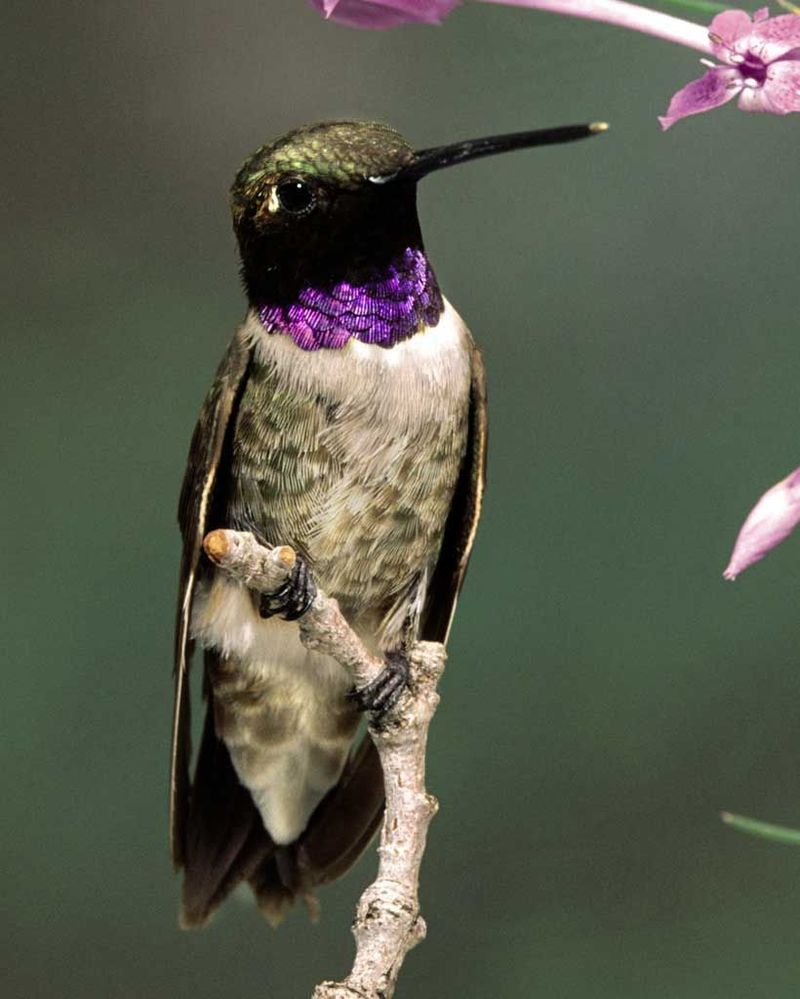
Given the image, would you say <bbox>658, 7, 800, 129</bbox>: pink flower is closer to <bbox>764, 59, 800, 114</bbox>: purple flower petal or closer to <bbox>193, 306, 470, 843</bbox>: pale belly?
<bbox>764, 59, 800, 114</bbox>: purple flower petal

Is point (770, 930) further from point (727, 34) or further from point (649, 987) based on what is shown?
point (727, 34)

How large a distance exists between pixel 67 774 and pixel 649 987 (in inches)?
21.3

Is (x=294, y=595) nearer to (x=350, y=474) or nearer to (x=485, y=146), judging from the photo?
(x=350, y=474)

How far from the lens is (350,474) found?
789mm

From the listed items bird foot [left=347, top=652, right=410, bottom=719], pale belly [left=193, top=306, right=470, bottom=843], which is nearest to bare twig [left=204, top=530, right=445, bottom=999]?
bird foot [left=347, top=652, right=410, bottom=719]

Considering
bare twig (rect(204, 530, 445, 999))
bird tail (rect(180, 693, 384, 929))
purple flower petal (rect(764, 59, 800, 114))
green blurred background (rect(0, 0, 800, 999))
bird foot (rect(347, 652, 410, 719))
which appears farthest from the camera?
green blurred background (rect(0, 0, 800, 999))

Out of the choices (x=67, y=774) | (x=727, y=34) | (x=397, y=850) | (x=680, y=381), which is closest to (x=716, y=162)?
(x=680, y=381)

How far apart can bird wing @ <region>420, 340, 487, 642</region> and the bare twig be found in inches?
6.9

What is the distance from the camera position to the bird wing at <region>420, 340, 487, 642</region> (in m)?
0.83

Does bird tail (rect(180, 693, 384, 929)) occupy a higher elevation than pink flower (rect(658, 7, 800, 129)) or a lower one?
lower

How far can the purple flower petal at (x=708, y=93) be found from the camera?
0.34 meters

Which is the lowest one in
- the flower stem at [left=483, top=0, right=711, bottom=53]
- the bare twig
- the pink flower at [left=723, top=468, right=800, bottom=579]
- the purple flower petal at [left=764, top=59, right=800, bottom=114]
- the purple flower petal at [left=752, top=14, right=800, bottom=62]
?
the bare twig

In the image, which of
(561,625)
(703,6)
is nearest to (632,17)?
(703,6)

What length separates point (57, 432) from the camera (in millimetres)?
1488
